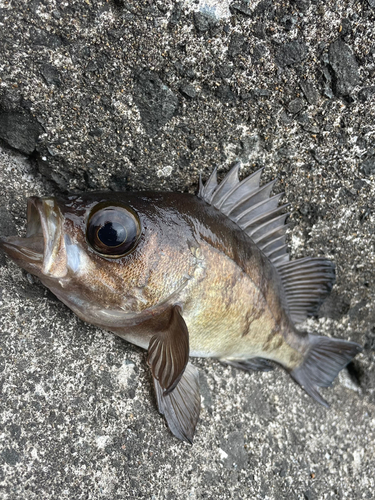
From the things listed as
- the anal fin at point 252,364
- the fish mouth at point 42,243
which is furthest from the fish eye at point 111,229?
the anal fin at point 252,364

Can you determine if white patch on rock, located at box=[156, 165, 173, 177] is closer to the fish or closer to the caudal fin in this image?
the fish

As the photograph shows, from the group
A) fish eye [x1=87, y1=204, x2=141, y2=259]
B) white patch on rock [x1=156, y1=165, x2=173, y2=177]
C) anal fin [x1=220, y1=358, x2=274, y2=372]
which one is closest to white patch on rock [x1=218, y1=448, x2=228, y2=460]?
anal fin [x1=220, y1=358, x2=274, y2=372]

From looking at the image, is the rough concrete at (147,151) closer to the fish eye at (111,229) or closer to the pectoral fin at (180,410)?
the pectoral fin at (180,410)

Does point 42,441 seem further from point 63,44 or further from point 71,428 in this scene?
point 63,44

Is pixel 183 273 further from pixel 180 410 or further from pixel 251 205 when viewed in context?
pixel 180 410

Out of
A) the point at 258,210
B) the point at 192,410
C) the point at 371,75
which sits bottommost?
the point at 192,410

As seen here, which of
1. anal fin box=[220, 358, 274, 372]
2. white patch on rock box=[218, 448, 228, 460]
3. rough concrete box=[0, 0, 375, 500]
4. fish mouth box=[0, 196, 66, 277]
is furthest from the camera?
anal fin box=[220, 358, 274, 372]

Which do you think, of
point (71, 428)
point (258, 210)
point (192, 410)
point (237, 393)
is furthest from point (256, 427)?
point (258, 210)
